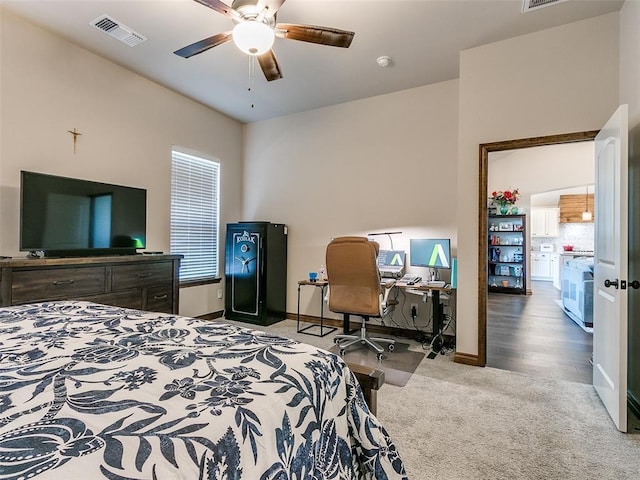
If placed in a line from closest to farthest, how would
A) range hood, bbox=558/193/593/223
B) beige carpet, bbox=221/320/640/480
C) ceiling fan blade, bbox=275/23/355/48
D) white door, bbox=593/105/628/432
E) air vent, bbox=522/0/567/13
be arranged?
beige carpet, bbox=221/320/640/480 < white door, bbox=593/105/628/432 < ceiling fan blade, bbox=275/23/355/48 < air vent, bbox=522/0/567/13 < range hood, bbox=558/193/593/223

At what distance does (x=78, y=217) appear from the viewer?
3.01 meters

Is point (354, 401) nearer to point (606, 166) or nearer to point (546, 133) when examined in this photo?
point (606, 166)

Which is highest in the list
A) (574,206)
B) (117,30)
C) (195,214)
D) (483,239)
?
(117,30)

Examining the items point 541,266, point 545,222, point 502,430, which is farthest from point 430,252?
point 545,222

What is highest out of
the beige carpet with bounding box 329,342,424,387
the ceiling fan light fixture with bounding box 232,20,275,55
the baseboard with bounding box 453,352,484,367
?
the ceiling fan light fixture with bounding box 232,20,275,55

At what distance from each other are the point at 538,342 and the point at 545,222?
7668mm

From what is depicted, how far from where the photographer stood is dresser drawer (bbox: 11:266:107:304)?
7.84ft

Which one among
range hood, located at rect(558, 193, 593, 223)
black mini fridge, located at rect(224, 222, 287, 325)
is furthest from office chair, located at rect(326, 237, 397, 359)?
range hood, located at rect(558, 193, 593, 223)

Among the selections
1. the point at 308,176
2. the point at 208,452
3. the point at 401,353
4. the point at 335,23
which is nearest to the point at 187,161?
the point at 308,176

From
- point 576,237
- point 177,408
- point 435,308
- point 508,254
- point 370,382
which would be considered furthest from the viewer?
point 576,237

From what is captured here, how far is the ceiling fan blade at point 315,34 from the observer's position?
221cm

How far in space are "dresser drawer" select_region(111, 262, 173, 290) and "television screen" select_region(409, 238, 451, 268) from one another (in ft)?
9.07

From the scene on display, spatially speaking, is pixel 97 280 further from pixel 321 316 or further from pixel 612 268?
pixel 612 268

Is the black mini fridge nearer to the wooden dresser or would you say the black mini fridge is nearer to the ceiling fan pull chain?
the wooden dresser
